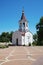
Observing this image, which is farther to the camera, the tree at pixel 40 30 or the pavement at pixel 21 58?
the tree at pixel 40 30

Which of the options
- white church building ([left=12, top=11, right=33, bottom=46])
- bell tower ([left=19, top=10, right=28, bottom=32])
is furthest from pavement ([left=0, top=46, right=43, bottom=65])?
bell tower ([left=19, top=10, right=28, bottom=32])

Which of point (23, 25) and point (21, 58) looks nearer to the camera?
point (21, 58)

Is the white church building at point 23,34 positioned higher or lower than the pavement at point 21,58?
higher

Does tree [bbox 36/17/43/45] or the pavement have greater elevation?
tree [bbox 36/17/43/45]

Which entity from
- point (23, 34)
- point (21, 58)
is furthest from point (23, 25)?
point (21, 58)

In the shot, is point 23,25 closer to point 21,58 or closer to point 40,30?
point 40,30

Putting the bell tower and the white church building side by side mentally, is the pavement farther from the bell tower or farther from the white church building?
the bell tower

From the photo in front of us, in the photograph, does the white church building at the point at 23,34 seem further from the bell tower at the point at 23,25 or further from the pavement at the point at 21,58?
the pavement at the point at 21,58

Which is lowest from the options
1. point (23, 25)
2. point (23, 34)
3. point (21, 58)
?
point (21, 58)

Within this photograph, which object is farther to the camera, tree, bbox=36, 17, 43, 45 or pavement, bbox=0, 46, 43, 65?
tree, bbox=36, 17, 43, 45

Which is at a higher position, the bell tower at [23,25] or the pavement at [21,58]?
the bell tower at [23,25]

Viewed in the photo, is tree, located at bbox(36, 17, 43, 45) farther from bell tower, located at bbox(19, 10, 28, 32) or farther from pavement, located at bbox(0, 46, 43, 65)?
pavement, located at bbox(0, 46, 43, 65)

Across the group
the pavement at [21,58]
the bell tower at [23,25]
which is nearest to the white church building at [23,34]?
the bell tower at [23,25]

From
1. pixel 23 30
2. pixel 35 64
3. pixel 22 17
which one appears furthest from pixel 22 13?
pixel 35 64
